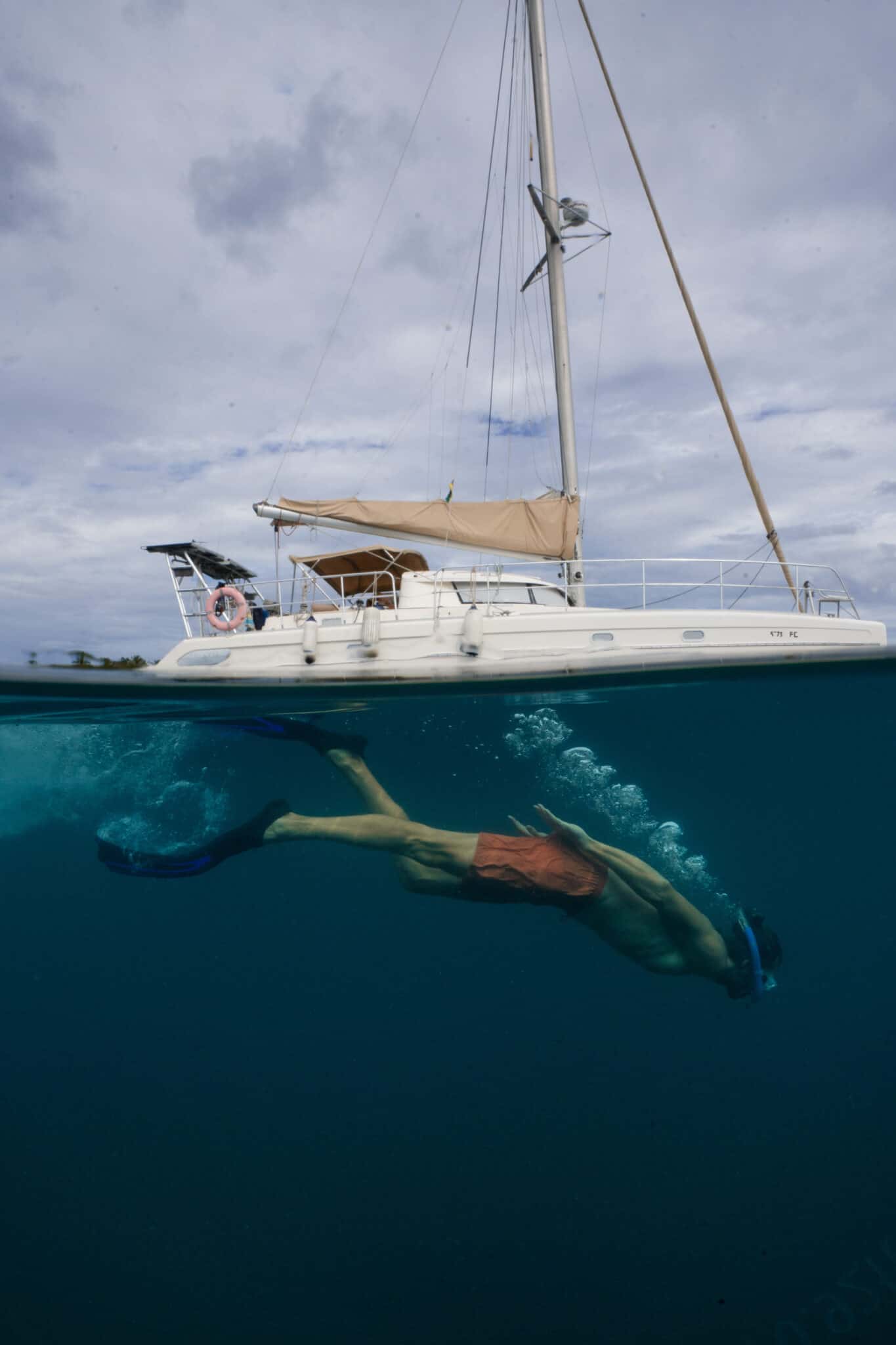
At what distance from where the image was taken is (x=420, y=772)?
49.6 feet

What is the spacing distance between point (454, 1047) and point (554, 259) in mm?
15859

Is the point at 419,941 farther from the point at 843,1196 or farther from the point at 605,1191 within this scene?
the point at 843,1196

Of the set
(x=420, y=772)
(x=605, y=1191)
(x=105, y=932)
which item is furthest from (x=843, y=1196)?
(x=105, y=932)

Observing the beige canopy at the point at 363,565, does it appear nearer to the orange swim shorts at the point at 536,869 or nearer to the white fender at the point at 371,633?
the white fender at the point at 371,633

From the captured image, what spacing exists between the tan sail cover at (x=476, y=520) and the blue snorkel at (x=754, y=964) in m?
6.75

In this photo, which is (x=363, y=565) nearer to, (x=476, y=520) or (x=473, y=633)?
(x=476, y=520)

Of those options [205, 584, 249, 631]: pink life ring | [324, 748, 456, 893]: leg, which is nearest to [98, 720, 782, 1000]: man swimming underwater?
[324, 748, 456, 893]: leg

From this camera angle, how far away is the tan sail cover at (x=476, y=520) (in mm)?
13172

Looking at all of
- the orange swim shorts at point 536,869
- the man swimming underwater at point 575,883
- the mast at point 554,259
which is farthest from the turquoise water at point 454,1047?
the mast at point 554,259

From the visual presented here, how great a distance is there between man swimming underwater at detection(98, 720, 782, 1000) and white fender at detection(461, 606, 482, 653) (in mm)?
2608

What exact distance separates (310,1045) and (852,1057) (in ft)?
37.8

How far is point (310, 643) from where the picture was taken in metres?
11.3

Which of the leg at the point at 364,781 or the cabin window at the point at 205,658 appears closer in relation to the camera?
the cabin window at the point at 205,658

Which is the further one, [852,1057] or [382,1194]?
[852,1057]
